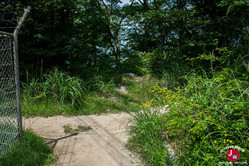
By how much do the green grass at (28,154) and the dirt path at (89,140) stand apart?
176mm

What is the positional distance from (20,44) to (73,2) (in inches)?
92.2

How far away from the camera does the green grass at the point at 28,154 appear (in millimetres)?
2325

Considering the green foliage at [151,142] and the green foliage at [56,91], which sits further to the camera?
the green foliage at [56,91]

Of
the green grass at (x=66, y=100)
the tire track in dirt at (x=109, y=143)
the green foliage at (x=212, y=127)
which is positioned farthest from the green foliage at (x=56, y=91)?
the green foliage at (x=212, y=127)

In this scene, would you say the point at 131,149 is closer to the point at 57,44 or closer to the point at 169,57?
the point at 57,44

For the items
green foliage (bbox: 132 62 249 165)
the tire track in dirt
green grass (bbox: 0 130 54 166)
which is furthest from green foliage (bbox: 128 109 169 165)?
green grass (bbox: 0 130 54 166)

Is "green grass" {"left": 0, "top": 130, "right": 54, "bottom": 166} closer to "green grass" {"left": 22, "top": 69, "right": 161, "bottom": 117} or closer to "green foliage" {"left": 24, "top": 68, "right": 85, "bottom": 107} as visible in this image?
"green grass" {"left": 22, "top": 69, "right": 161, "bottom": 117}

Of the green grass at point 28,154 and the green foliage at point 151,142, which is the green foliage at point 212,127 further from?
the green grass at point 28,154

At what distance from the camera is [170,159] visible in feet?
7.86

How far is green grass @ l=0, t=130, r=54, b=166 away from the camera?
2325 millimetres

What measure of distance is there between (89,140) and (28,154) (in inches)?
41.6

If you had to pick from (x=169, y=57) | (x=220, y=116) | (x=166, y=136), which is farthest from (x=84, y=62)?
(x=220, y=116)

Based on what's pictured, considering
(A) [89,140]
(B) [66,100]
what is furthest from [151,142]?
(B) [66,100]

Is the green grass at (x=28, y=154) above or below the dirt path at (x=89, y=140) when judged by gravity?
above
